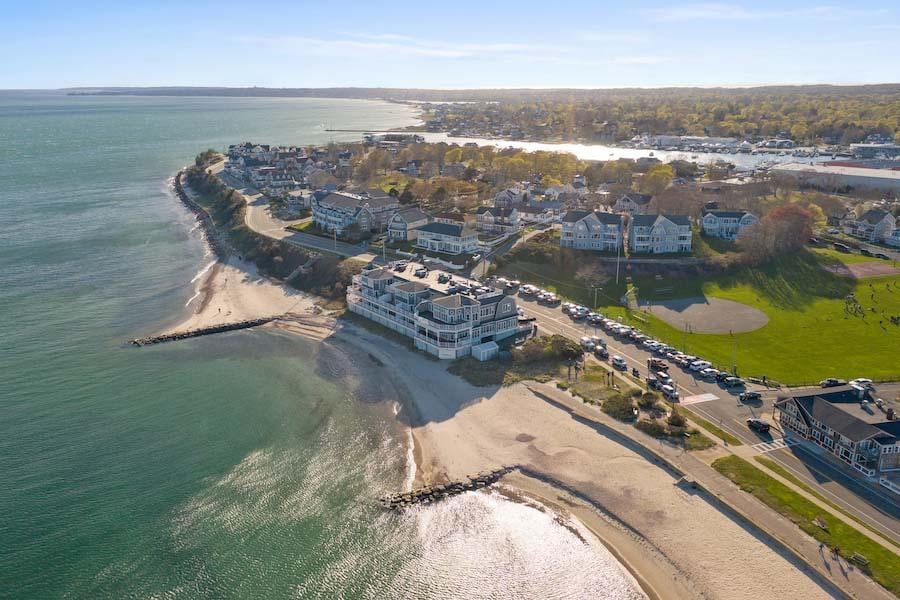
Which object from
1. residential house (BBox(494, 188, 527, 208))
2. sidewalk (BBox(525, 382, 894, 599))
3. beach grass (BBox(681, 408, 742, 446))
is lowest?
sidewalk (BBox(525, 382, 894, 599))

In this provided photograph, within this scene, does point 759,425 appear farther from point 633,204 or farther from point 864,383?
point 633,204

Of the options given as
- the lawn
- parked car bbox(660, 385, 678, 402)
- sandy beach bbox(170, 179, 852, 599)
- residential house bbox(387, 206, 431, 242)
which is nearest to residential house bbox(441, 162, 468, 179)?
residential house bbox(387, 206, 431, 242)

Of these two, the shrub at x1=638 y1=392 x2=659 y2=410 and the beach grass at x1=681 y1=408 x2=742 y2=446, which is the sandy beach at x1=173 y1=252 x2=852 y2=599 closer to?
the shrub at x1=638 y1=392 x2=659 y2=410

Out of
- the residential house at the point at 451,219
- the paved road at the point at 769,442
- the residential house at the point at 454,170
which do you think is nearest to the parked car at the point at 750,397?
the paved road at the point at 769,442

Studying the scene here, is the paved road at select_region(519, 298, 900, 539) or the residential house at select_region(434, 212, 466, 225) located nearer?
the paved road at select_region(519, 298, 900, 539)

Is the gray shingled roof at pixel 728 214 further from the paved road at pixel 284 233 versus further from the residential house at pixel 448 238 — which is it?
the paved road at pixel 284 233

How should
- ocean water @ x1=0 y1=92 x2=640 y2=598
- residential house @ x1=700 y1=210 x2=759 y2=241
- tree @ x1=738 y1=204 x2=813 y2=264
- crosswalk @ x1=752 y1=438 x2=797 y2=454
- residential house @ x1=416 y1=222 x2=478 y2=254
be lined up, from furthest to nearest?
residential house @ x1=700 y1=210 x2=759 y2=241, residential house @ x1=416 y1=222 x2=478 y2=254, tree @ x1=738 y1=204 x2=813 y2=264, crosswalk @ x1=752 y1=438 x2=797 y2=454, ocean water @ x1=0 y1=92 x2=640 y2=598

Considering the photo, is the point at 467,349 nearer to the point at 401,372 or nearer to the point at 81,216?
the point at 401,372
